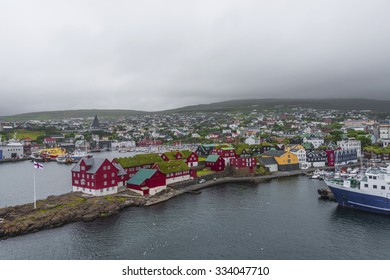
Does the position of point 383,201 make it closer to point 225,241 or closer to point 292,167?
point 225,241

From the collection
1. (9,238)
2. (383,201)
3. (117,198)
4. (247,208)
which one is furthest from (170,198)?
(383,201)

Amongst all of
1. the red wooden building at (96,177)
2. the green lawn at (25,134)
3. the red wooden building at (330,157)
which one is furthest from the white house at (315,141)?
the green lawn at (25,134)

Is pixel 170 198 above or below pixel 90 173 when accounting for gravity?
below

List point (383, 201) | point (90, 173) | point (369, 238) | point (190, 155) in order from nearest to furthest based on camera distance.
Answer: point (369, 238), point (383, 201), point (90, 173), point (190, 155)

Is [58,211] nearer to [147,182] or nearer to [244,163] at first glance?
[147,182]

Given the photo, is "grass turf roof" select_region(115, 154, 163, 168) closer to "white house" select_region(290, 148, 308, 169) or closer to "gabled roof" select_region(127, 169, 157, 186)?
"gabled roof" select_region(127, 169, 157, 186)
